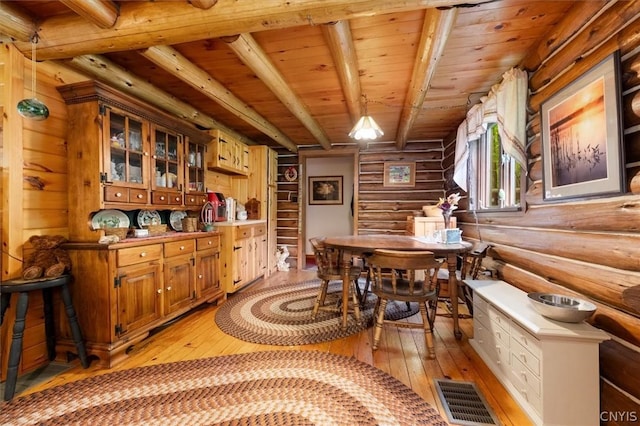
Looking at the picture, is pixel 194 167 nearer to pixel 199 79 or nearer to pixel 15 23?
pixel 199 79

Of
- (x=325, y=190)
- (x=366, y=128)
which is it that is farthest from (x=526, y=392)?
(x=325, y=190)

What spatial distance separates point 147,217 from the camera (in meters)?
2.72

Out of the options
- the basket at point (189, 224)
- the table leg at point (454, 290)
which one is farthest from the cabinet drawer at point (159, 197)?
the table leg at point (454, 290)

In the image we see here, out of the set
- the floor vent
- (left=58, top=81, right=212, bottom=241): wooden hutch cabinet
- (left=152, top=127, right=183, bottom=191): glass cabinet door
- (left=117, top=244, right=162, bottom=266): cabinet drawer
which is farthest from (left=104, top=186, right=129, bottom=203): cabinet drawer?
the floor vent

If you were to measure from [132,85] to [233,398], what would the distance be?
8.96 ft

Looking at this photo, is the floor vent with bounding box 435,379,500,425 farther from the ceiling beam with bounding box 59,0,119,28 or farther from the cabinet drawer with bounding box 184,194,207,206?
the ceiling beam with bounding box 59,0,119,28

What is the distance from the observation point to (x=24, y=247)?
1.88 metres

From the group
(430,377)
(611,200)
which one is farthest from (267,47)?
(430,377)

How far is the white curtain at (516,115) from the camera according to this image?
7.31 ft

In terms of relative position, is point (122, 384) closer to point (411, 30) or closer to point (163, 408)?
point (163, 408)

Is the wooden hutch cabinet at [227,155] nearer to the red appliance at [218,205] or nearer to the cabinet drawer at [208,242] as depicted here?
the red appliance at [218,205]

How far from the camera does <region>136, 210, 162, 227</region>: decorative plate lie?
2.65 meters

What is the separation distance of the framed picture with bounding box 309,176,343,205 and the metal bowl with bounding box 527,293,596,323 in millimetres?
4659

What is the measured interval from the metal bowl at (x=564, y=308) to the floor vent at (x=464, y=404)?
637 mm
